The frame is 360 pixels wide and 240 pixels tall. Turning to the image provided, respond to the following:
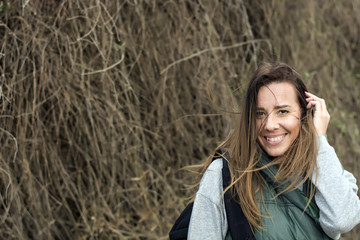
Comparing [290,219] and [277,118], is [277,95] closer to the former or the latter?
[277,118]

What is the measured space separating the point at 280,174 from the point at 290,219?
7.3 inches

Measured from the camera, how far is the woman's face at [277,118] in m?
2.15

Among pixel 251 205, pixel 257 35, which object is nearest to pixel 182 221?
pixel 251 205

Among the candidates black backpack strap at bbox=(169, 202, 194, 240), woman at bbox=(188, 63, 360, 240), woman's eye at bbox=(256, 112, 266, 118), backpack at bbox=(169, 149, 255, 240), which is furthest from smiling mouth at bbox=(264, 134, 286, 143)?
black backpack strap at bbox=(169, 202, 194, 240)

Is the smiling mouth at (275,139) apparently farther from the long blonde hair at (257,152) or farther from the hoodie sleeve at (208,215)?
the hoodie sleeve at (208,215)

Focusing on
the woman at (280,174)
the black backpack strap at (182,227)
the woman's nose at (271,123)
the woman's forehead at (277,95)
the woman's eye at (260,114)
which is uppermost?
the woman's forehead at (277,95)

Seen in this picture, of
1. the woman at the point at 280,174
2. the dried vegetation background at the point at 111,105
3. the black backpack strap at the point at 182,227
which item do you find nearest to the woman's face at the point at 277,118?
the woman at the point at 280,174

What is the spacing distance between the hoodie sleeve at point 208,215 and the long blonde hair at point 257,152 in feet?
0.24

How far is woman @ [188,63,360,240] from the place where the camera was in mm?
1988

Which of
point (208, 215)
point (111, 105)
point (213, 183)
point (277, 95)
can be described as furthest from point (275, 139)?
point (111, 105)

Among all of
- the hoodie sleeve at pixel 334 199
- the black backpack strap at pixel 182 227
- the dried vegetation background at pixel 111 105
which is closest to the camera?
the hoodie sleeve at pixel 334 199

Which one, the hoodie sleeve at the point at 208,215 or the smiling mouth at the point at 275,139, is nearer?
the hoodie sleeve at the point at 208,215

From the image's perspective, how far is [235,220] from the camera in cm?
199

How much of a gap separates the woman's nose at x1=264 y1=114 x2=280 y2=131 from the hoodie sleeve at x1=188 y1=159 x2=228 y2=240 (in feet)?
1.06
